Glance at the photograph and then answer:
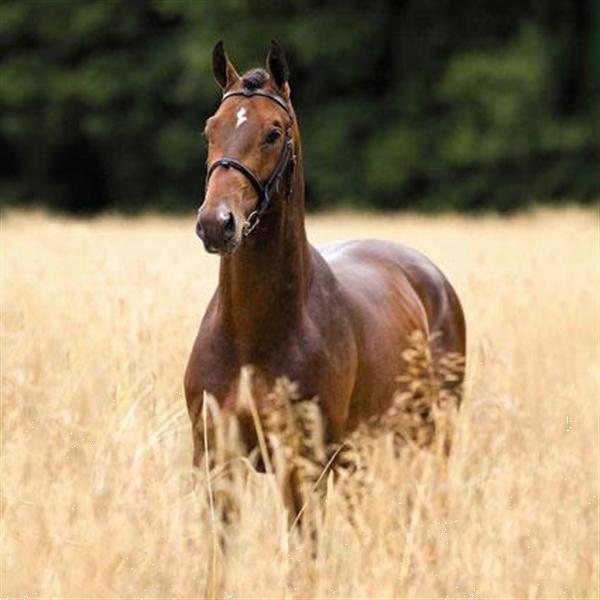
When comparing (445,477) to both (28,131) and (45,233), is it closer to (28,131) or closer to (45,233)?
(45,233)

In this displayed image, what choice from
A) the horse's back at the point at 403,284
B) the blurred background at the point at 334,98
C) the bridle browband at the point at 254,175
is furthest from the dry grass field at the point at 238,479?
the blurred background at the point at 334,98

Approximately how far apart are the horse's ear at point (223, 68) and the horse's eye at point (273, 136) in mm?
356

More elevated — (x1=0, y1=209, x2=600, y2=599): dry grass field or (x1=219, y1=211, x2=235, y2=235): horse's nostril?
(x1=219, y1=211, x2=235, y2=235): horse's nostril

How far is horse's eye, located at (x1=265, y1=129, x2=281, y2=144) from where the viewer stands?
5.24 meters

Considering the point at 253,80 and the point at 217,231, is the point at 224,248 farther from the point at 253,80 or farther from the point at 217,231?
the point at 253,80

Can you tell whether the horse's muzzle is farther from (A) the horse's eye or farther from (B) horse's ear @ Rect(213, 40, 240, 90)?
(B) horse's ear @ Rect(213, 40, 240, 90)

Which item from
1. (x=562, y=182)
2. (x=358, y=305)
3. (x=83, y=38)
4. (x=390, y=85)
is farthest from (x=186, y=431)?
(x=83, y=38)

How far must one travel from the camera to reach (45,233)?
41.1ft

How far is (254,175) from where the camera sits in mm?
5137

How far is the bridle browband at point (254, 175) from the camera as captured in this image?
510cm

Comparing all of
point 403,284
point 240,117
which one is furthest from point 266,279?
point 403,284

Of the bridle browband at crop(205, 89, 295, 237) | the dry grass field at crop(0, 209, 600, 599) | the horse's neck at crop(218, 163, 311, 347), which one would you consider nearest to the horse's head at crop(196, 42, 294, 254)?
the bridle browband at crop(205, 89, 295, 237)

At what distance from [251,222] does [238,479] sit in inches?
41.7

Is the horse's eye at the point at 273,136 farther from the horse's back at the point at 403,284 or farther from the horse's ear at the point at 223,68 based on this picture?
the horse's back at the point at 403,284
